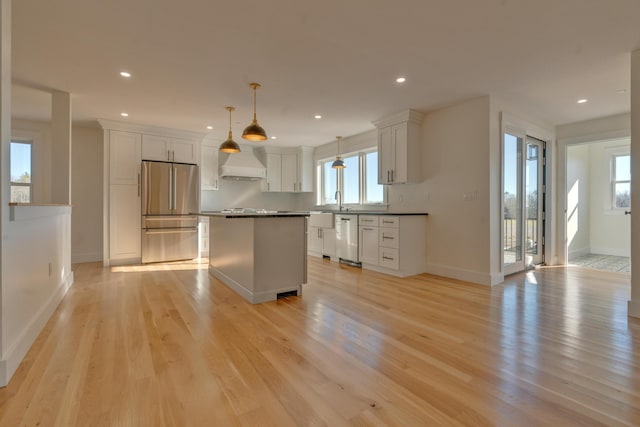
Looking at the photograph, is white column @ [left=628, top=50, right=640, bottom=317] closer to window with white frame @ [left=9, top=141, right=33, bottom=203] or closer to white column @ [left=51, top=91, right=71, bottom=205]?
white column @ [left=51, top=91, right=71, bottom=205]

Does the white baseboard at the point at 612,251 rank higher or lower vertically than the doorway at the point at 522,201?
lower

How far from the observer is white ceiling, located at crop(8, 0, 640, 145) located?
7.30 feet

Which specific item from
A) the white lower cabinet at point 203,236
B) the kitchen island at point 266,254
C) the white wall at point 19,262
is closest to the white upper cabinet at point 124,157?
the white lower cabinet at point 203,236

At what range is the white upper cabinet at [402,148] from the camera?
4.59m

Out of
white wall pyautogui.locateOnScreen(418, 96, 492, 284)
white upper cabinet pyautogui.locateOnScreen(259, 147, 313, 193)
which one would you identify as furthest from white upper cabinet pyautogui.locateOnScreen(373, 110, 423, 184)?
white upper cabinet pyautogui.locateOnScreen(259, 147, 313, 193)

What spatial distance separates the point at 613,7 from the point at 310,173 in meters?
5.60

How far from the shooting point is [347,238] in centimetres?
519

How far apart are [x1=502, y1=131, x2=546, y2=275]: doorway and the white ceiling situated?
621 mm

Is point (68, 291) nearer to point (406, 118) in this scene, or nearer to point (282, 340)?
point (282, 340)

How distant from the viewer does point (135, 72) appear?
3.22m

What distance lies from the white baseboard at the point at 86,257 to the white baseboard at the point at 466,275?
19.1 ft

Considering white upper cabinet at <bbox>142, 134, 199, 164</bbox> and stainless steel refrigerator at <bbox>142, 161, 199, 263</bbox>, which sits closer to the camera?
stainless steel refrigerator at <bbox>142, 161, 199, 263</bbox>

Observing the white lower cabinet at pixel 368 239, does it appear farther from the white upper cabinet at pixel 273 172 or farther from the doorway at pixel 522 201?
the white upper cabinet at pixel 273 172

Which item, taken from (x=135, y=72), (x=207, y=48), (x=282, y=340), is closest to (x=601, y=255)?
(x=282, y=340)
